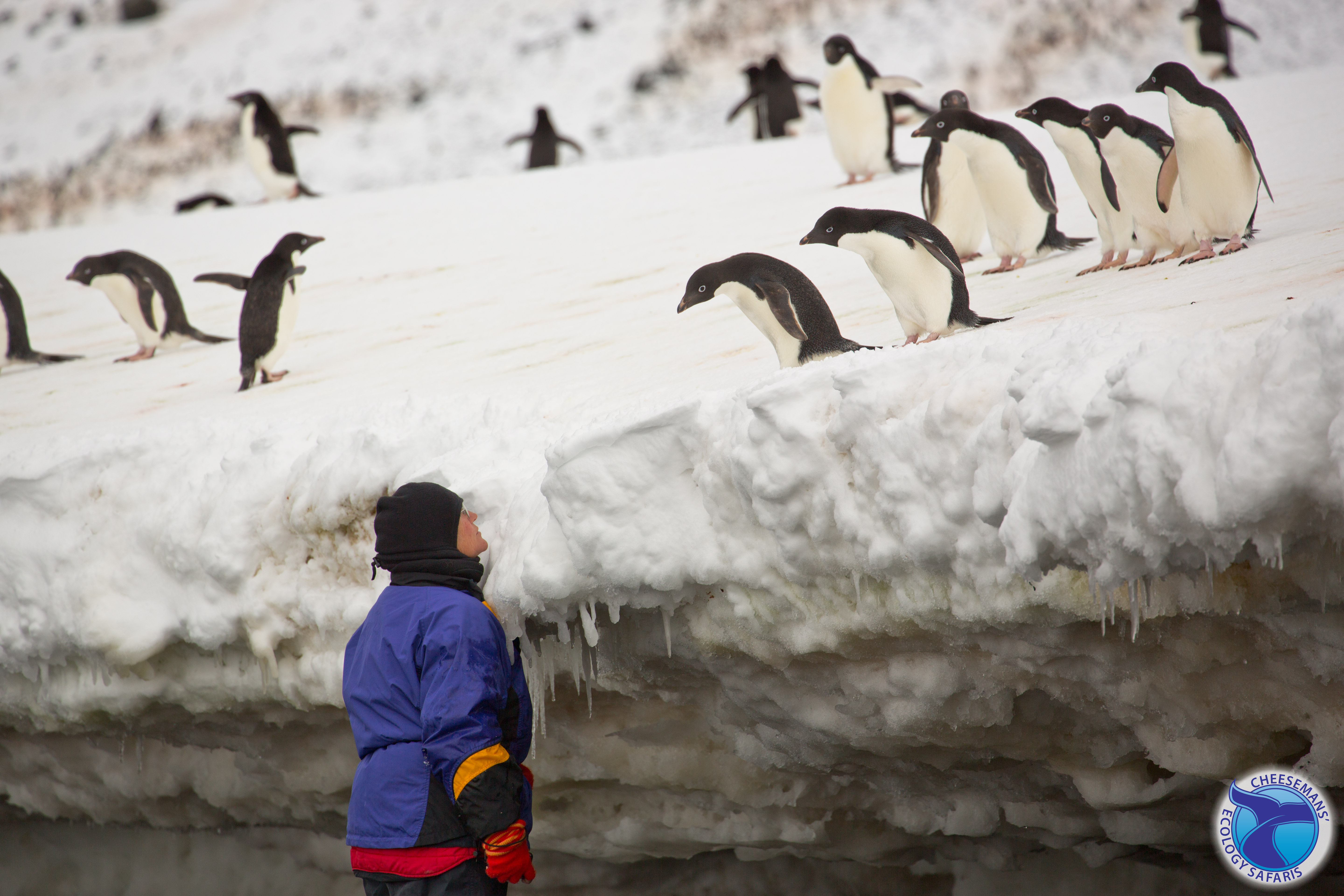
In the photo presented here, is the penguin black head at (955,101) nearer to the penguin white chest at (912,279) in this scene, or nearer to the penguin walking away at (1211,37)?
the penguin white chest at (912,279)

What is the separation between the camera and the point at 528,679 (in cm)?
247

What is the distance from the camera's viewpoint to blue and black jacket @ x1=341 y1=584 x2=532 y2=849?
1854mm

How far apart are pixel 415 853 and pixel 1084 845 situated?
1.80 m

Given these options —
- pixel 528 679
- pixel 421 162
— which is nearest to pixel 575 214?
pixel 528 679

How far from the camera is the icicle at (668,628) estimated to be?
2.22m

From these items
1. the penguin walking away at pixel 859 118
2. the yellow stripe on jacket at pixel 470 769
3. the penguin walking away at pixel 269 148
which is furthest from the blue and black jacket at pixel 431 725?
the penguin walking away at pixel 269 148

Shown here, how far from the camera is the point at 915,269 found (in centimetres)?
273

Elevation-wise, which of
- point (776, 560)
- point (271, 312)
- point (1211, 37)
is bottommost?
point (776, 560)

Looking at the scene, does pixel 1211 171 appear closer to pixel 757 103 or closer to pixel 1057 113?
pixel 1057 113

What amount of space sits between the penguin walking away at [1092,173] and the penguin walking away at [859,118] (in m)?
2.53

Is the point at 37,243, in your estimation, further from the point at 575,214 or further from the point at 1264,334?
the point at 1264,334

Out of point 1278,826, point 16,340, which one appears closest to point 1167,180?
point 1278,826

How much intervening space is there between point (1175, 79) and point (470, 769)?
247 cm

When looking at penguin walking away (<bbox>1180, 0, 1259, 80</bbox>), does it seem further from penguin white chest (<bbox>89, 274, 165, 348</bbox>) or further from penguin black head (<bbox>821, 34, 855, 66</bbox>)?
penguin white chest (<bbox>89, 274, 165, 348</bbox>)
